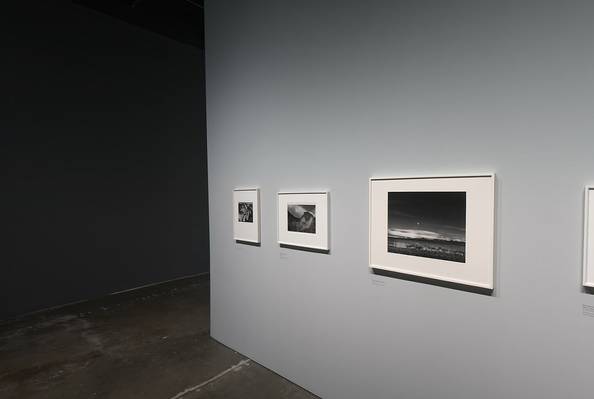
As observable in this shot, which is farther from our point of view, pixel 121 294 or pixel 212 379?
pixel 121 294

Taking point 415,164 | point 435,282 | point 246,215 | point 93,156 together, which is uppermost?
point 93,156

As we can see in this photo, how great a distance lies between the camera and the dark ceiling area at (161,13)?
6.74 meters

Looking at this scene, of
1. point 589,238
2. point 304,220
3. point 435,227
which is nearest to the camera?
point 589,238

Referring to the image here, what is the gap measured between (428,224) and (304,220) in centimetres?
131

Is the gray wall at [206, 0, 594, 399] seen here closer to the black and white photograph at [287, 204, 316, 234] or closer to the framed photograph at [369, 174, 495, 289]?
the framed photograph at [369, 174, 495, 289]

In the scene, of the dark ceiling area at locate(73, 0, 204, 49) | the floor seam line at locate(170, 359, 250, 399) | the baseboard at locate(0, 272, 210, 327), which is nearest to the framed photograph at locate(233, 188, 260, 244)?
the floor seam line at locate(170, 359, 250, 399)

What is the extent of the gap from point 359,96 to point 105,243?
6485 millimetres

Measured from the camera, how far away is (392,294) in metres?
2.82

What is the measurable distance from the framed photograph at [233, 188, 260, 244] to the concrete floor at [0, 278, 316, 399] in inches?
63.1

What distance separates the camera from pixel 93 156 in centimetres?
688

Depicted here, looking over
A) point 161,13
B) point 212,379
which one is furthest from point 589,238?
point 161,13

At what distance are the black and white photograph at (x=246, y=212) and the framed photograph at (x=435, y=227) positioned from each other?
1.73 metres

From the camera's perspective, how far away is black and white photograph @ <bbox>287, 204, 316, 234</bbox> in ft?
11.1

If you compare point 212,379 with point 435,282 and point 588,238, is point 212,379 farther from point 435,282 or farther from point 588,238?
point 588,238
